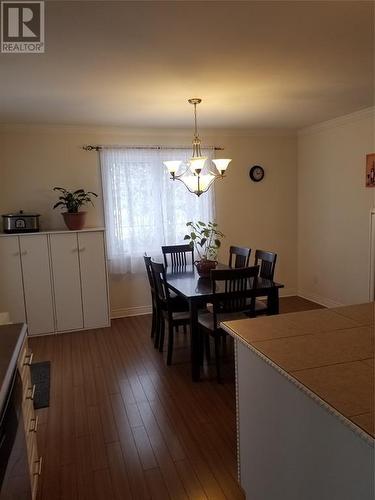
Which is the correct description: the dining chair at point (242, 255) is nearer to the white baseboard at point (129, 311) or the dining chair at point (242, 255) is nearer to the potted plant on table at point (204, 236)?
the potted plant on table at point (204, 236)

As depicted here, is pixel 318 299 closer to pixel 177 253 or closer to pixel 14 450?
pixel 177 253

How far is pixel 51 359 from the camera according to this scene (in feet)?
12.1

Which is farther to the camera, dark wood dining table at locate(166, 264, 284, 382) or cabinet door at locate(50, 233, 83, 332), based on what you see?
cabinet door at locate(50, 233, 83, 332)

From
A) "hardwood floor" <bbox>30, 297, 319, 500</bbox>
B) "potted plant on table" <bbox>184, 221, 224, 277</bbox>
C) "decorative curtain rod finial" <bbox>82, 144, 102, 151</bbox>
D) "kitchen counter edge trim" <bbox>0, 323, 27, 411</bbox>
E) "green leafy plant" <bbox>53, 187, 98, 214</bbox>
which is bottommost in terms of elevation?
"hardwood floor" <bbox>30, 297, 319, 500</bbox>

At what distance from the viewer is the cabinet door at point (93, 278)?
4.41m

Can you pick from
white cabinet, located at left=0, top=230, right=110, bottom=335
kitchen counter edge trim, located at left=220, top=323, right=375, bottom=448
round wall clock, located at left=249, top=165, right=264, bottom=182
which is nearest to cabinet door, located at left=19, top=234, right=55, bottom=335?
white cabinet, located at left=0, top=230, right=110, bottom=335

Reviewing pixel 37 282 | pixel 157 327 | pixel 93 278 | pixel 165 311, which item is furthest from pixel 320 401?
pixel 37 282

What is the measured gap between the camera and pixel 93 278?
4461 mm

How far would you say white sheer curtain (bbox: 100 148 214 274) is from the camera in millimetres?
4730

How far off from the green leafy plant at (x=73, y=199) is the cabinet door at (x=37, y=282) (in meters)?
0.47

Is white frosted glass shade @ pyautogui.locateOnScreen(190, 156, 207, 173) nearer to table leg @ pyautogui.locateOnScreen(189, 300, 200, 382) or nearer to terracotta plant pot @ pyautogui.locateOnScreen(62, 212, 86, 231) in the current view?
table leg @ pyautogui.locateOnScreen(189, 300, 200, 382)

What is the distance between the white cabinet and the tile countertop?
2999 mm

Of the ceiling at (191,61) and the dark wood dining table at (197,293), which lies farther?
the dark wood dining table at (197,293)

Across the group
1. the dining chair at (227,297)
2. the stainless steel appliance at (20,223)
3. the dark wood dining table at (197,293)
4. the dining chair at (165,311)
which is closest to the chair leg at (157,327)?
the dining chair at (165,311)
